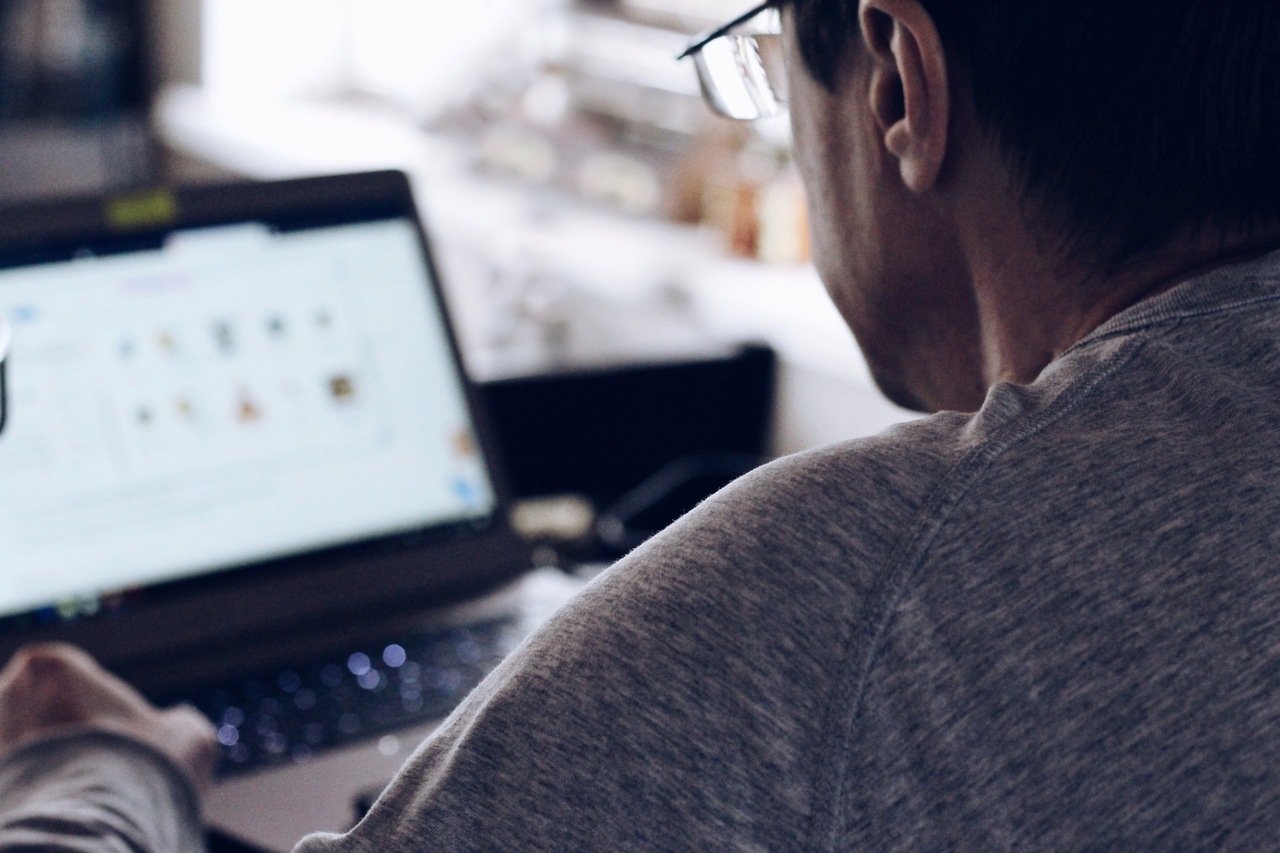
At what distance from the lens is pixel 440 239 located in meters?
2.47

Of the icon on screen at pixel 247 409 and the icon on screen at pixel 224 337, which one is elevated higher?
the icon on screen at pixel 224 337

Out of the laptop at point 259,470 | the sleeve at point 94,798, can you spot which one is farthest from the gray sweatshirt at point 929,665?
the laptop at point 259,470

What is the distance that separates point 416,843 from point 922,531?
0.20 m

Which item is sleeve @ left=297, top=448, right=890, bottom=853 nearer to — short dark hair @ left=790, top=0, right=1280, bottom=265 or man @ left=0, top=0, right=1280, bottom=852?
man @ left=0, top=0, right=1280, bottom=852

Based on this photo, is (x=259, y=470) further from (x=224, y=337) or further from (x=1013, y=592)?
(x=1013, y=592)

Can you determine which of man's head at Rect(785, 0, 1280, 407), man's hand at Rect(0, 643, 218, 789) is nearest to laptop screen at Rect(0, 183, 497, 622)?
man's hand at Rect(0, 643, 218, 789)

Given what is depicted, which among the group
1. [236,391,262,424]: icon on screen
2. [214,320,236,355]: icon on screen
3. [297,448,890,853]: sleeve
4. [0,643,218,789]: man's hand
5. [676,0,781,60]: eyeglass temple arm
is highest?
[676,0,781,60]: eyeglass temple arm

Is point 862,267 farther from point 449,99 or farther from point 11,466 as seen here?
point 449,99

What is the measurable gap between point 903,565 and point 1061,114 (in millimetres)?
205

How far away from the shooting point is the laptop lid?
0.96m

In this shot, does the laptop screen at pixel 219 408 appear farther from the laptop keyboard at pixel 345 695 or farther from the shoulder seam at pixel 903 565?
the shoulder seam at pixel 903 565

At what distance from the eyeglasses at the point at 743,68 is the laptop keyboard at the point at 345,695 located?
47 centimetres

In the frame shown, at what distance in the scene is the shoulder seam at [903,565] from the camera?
1.41ft

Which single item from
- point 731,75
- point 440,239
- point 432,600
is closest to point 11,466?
point 432,600
